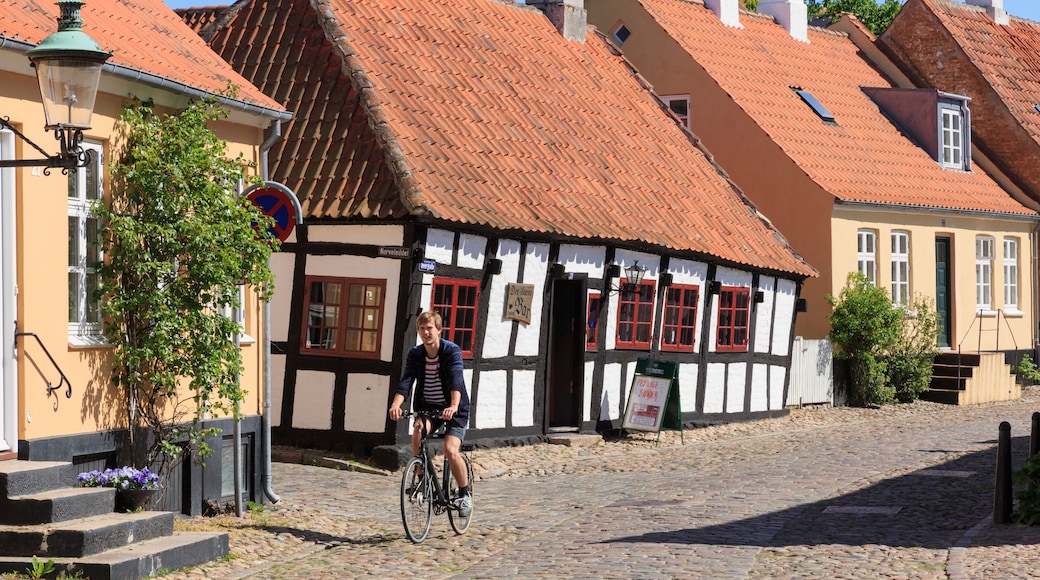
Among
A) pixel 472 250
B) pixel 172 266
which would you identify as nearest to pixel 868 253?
pixel 472 250

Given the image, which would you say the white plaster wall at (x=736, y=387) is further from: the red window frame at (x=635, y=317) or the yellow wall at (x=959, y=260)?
the yellow wall at (x=959, y=260)

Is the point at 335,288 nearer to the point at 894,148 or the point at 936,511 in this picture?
the point at 936,511

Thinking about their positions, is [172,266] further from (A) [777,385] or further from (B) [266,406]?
(A) [777,385]

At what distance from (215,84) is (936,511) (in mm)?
6901

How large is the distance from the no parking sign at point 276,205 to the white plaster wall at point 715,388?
10874mm

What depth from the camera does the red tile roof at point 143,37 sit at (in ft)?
34.7

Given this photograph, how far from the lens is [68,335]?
10805 millimetres

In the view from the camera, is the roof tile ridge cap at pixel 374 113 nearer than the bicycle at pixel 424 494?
No

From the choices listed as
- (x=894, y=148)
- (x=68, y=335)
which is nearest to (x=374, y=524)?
(x=68, y=335)

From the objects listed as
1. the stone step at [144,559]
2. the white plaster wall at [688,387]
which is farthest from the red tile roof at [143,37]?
the white plaster wall at [688,387]

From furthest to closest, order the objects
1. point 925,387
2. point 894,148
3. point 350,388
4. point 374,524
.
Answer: point 894,148 < point 925,387 < point 350,388 < point 374,524

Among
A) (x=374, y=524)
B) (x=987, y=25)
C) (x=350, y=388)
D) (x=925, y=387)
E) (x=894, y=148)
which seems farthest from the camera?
(x=987, y=25)

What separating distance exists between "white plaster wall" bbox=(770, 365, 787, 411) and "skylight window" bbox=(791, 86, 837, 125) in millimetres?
6618

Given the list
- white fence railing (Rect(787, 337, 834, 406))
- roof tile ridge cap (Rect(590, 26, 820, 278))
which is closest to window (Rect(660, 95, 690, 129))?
roof tile ridge cap (Rect(590, 26, 820, 278))
